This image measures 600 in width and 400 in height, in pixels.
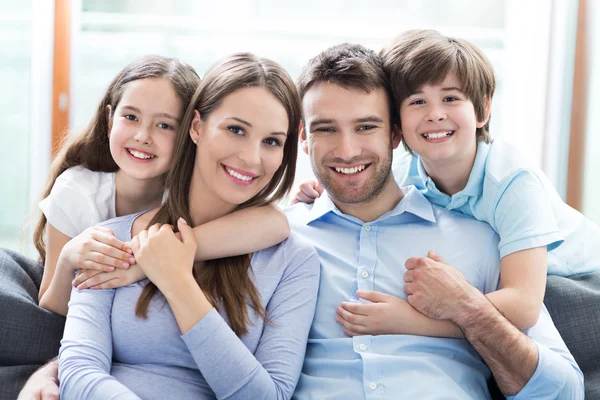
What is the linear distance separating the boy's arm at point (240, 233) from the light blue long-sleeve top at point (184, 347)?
2.3 inches

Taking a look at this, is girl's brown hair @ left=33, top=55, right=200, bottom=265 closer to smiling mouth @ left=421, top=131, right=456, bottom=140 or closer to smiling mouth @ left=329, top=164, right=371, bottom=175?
smiling mouth @ left=329, top=164, right=371, bottom=175

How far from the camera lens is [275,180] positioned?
1.76m

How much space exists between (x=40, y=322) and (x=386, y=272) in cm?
93

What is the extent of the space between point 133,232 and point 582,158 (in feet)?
8.35

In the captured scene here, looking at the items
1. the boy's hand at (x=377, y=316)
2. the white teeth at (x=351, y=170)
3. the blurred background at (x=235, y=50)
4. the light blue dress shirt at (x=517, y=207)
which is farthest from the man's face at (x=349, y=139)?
the blurred background at (x=235, y=50)

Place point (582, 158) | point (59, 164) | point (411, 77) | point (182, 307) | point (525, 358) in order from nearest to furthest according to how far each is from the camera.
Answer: point (182, 307), point (525, 358), point (411, 77), point (59, 164), point (582, 158)

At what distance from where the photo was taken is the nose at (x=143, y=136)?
180 centimetres

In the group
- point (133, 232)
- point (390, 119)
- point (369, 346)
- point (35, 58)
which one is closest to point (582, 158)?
point (390, 119)

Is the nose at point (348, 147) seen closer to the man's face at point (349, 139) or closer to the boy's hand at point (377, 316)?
the man's face at point (349, 139)

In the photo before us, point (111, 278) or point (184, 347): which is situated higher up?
point (111, 278)

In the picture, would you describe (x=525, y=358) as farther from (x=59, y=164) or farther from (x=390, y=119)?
(x=59, y=164)

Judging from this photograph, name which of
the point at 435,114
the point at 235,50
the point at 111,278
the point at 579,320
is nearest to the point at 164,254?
the point at 111,278

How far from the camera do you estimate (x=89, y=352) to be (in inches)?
56.7

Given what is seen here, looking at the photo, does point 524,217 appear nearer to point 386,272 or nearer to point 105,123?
point 386,272
